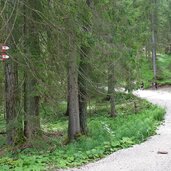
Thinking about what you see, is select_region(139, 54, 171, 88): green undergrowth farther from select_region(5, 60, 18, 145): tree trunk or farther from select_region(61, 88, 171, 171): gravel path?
select_region(61, 88, 171, 171): gravel path

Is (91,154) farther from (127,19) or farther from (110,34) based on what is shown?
(127,19)

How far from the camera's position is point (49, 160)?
9.32 meters

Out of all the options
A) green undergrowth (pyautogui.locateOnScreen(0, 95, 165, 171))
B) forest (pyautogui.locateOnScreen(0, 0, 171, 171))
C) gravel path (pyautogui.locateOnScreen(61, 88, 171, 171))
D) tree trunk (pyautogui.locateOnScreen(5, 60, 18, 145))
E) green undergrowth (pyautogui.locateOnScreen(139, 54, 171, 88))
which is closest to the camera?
forest (pyautogui.locateOnScreen(0, 0, 171, 171))

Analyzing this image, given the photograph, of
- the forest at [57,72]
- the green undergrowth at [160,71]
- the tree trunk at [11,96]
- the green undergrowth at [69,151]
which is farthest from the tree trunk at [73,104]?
the green undergrowth at [160,71]

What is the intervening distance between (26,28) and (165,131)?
6.71 metres

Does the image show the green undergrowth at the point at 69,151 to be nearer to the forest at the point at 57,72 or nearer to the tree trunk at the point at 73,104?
the forest at the point at 57,72

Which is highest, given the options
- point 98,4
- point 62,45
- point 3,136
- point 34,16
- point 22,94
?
point 98,4

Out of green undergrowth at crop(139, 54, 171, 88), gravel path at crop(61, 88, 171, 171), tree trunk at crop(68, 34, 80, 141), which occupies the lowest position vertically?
gravel path at crop(61, 88, 171, 171)

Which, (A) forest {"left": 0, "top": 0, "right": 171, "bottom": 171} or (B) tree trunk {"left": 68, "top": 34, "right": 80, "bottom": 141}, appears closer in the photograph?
(A) forest {"left": 0, "top": 0, "right": 171, "bottom": 171}

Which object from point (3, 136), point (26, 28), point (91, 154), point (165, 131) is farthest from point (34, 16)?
point (3, 136)

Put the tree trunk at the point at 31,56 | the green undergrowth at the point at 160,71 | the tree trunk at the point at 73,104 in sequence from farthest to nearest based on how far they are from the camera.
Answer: the green undergrowth at the point at 160,71
the tree trunk at the point at 73,104
the tree trunk at the point at 31,56

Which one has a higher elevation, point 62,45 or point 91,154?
point 62,45

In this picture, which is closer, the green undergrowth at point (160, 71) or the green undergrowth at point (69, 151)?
the green undergrowth at point (69, 151)

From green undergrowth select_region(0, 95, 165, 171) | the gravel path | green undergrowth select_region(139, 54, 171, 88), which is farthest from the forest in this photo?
green undergrowth select_region(139, 54, 171, 88)
